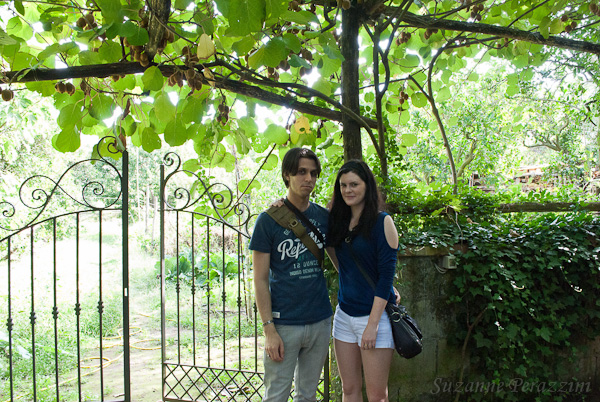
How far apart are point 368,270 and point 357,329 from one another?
262 mm

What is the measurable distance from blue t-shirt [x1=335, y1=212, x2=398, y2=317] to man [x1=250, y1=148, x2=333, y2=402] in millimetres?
126

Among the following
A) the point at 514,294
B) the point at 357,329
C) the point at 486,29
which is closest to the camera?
the point at 357,329

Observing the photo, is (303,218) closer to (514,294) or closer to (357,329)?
(357,329)

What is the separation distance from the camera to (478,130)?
8820 mm

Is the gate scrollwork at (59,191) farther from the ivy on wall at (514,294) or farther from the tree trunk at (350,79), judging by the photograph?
the ivy on wall at (514,294)

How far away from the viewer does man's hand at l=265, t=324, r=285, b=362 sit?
1776 millimetres

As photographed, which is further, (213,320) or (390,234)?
(213,320)

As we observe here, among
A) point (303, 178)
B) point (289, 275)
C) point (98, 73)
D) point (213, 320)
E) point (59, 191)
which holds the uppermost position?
point (98, 73)

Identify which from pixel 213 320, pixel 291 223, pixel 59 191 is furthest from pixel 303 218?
pixel 59 191

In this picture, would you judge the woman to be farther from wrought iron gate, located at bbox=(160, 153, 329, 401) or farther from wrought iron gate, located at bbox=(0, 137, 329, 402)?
wrought iron gate, located at bbox=(0, 137, 329, 402)

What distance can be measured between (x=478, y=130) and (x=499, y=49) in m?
6.43

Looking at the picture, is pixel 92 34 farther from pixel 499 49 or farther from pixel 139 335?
pixel 139 335

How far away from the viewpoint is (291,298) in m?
1.83

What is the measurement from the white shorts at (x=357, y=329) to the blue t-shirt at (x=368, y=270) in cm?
3
